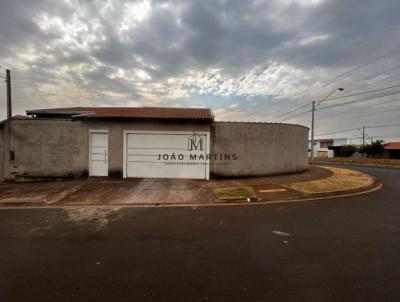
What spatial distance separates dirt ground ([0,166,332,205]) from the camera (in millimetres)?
7855

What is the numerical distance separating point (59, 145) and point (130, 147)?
11.3 feet

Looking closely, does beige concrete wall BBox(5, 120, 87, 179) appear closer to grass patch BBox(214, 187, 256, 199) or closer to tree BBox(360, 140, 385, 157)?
grass patch BBox(214, 187, 256, 199)

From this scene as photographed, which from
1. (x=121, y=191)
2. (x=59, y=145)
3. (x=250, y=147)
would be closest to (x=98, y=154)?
(x=59, y=145)

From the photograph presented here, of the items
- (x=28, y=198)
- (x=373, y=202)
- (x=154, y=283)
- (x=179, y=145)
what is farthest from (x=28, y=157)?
(x=373, y=202)

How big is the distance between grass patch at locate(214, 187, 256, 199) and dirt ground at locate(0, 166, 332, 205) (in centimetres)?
25

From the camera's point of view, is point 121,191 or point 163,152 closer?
point 121,191

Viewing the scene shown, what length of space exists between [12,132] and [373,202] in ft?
51.2

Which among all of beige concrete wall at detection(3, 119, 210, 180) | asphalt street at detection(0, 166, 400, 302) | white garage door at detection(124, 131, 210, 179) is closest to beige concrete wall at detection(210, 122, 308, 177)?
white garage door at detection(124, 131, 210, 179)

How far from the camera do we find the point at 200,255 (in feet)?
12.9

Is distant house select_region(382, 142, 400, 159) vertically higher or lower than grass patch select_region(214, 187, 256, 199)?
higher

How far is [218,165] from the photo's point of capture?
12039 millimetres

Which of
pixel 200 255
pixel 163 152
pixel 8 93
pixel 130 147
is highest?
pixel 8 93

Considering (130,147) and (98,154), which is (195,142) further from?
(98,154)

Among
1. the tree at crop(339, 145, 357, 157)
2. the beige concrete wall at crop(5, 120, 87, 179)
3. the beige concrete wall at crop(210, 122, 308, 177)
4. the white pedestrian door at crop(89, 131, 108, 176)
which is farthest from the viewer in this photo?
the tree at crop(339, 145, 357, 157)
